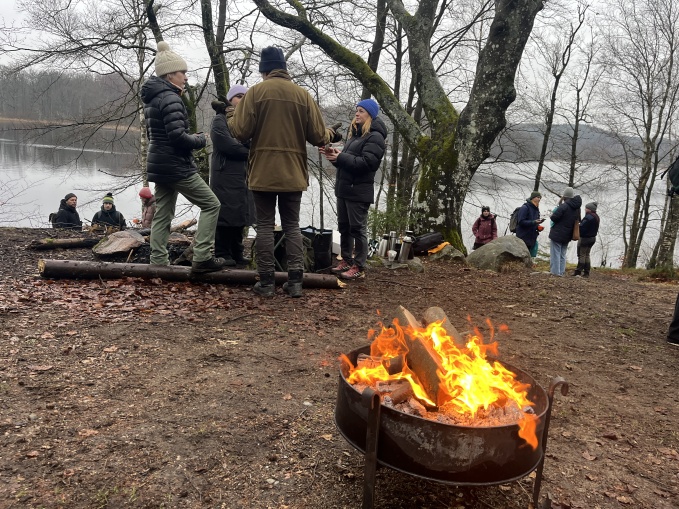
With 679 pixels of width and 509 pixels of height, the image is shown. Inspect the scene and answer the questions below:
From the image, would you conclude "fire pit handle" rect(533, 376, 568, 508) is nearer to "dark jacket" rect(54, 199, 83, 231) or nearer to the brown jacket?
the brown jacket

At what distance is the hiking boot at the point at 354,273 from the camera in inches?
242

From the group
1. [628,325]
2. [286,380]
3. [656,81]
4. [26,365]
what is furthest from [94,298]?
[656,81]

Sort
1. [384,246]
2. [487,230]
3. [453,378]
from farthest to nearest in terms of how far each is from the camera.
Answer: [487,230] < [384,246] < [453,378]

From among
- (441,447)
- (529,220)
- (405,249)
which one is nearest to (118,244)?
(405,249)

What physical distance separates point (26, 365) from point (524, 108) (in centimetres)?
2197

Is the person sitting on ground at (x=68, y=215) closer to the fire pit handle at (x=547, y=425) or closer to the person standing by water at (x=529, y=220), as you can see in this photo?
the person standing by water at (x=529, y=220)

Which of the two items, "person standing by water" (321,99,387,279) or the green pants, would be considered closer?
the green pants

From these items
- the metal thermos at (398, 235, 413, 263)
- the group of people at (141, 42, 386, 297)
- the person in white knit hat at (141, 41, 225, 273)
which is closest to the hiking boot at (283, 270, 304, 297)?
the group of people at (141, 42, 386, 297)

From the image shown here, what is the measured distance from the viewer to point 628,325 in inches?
207

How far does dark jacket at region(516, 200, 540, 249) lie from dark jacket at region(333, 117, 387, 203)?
18.4ft

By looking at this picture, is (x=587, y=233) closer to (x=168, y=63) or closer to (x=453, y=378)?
(x=168, y=63)

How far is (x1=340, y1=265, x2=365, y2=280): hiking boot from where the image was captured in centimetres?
614

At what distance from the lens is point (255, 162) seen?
4.84 metres

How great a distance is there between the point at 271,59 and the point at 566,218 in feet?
25.6
